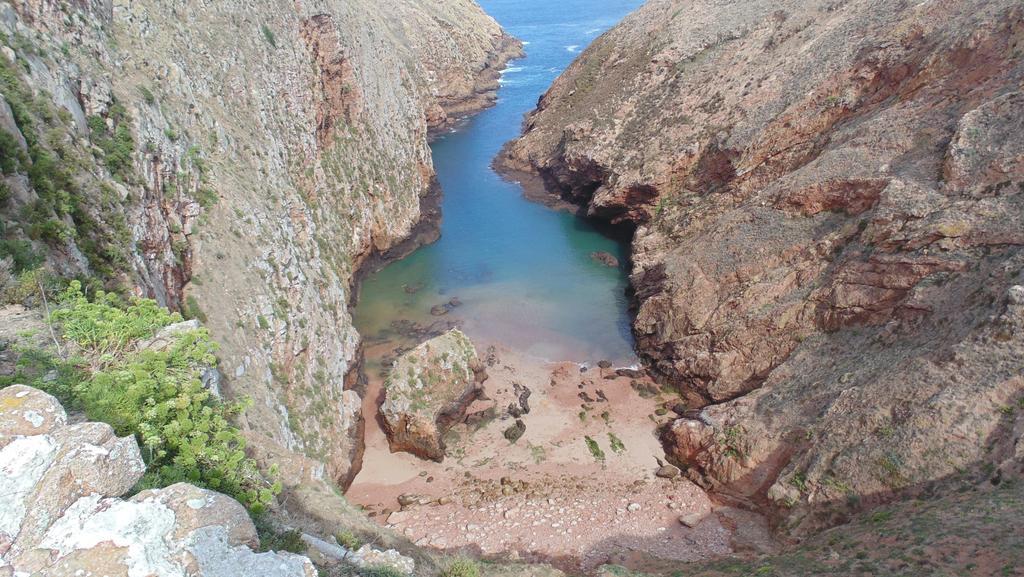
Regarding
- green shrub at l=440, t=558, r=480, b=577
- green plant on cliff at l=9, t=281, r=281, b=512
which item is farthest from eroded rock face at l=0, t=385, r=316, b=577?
green shrub at l=440, t=558, r=480, b=577

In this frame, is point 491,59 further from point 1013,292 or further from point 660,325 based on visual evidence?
point 1013,292

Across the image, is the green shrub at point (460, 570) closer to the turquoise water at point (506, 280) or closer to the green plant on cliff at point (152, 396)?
the green plant on cliff at point (152, 396)

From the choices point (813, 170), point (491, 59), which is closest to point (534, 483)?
point (813, 170)

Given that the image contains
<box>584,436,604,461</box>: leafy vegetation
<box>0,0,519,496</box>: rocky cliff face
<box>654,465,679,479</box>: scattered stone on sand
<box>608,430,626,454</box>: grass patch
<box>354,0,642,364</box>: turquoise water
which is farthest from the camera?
<box>354,0,642,364</box>: turquoise water

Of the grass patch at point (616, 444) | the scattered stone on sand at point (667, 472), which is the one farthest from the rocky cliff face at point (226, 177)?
the scattered stone on sand at point (667, 472)

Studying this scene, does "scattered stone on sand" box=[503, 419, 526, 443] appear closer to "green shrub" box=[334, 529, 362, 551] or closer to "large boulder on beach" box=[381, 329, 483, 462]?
"large boulder on beach" box=[381, 329, 483, 462]

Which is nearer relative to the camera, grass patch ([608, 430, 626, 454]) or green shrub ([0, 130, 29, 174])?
green shrub ([0, 130, 29, 174])
